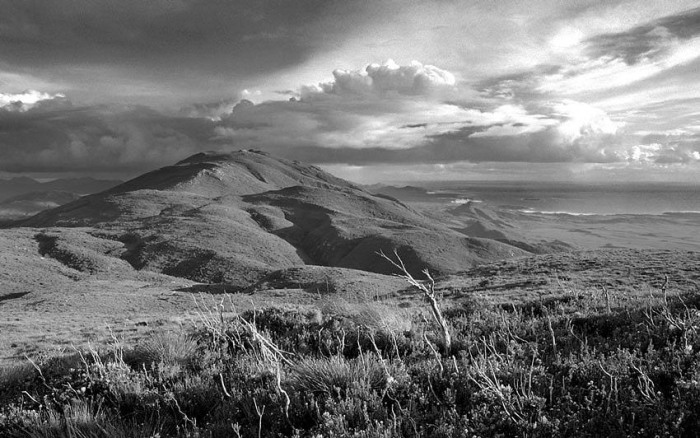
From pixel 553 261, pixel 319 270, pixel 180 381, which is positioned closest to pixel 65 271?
pixel 319 270

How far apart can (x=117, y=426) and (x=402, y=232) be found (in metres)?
127

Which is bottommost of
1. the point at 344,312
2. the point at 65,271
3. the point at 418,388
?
the point at 65,271

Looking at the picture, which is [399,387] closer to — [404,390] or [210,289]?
[404,390]

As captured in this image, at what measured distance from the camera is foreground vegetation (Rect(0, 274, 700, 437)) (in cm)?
413

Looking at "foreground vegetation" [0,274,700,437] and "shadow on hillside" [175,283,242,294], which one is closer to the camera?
"foreground vegetation" [0,274,700,437]

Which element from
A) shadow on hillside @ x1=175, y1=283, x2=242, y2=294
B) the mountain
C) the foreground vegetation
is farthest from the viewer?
the mountain

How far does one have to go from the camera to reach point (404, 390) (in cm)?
496

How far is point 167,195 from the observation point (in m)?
169

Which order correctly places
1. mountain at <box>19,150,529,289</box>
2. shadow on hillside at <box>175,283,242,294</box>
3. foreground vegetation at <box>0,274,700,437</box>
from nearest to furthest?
foreground vegetation at <box>0,274,700,437</box> → shadow on hillside at <box>175,283,242,294</box> → mountain at <box>19,150,529,289</box>

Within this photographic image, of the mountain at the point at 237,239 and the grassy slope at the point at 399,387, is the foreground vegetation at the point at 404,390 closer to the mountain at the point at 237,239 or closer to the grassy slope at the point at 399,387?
the grassy slope at the point at 399,387

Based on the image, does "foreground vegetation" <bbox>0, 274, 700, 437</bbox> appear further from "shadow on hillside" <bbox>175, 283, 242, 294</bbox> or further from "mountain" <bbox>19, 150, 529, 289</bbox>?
"mountain" <bbox>19, 150, 529, 289</bbox>

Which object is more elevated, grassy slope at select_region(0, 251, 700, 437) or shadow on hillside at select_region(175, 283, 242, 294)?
grassy slope at select_region(0, 251, 700, 437)

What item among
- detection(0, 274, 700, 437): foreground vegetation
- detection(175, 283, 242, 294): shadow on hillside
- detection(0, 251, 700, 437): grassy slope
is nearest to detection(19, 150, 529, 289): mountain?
detection(175, 283, 242, 294): shadow on hillside

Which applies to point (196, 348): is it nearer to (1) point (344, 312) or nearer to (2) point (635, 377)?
(1) point (344, 312)
